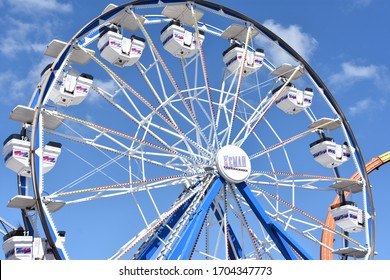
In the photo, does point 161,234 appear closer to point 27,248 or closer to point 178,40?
point 27,248

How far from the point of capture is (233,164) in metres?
19.8

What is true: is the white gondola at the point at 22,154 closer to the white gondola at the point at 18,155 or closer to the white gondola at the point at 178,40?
the white gondola at the point at 18,155

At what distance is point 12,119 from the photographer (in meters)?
17.6

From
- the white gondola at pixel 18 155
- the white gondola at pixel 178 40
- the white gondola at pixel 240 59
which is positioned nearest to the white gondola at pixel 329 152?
the white gondola at pixel 240 59

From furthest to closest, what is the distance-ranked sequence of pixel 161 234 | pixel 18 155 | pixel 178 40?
pixel 178 40, pixel 161 234, pixel 18 155

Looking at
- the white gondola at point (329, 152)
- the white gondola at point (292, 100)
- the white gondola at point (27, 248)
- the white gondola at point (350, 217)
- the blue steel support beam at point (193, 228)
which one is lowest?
the white gondola at point (27, 248)

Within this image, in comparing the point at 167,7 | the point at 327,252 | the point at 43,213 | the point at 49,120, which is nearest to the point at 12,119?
the point at 49,120

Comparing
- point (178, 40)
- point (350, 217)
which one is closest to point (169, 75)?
point (178, 40)

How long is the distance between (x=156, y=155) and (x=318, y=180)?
17.4 ft

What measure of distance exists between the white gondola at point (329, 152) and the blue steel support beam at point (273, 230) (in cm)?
369

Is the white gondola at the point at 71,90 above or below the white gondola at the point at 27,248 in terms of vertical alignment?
above

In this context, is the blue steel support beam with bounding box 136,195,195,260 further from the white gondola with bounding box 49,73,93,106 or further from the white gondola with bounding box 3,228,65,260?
the white gondola with bounding box 49,73,93,106

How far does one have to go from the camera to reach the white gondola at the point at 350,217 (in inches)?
868

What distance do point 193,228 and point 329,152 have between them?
21.0 feet
